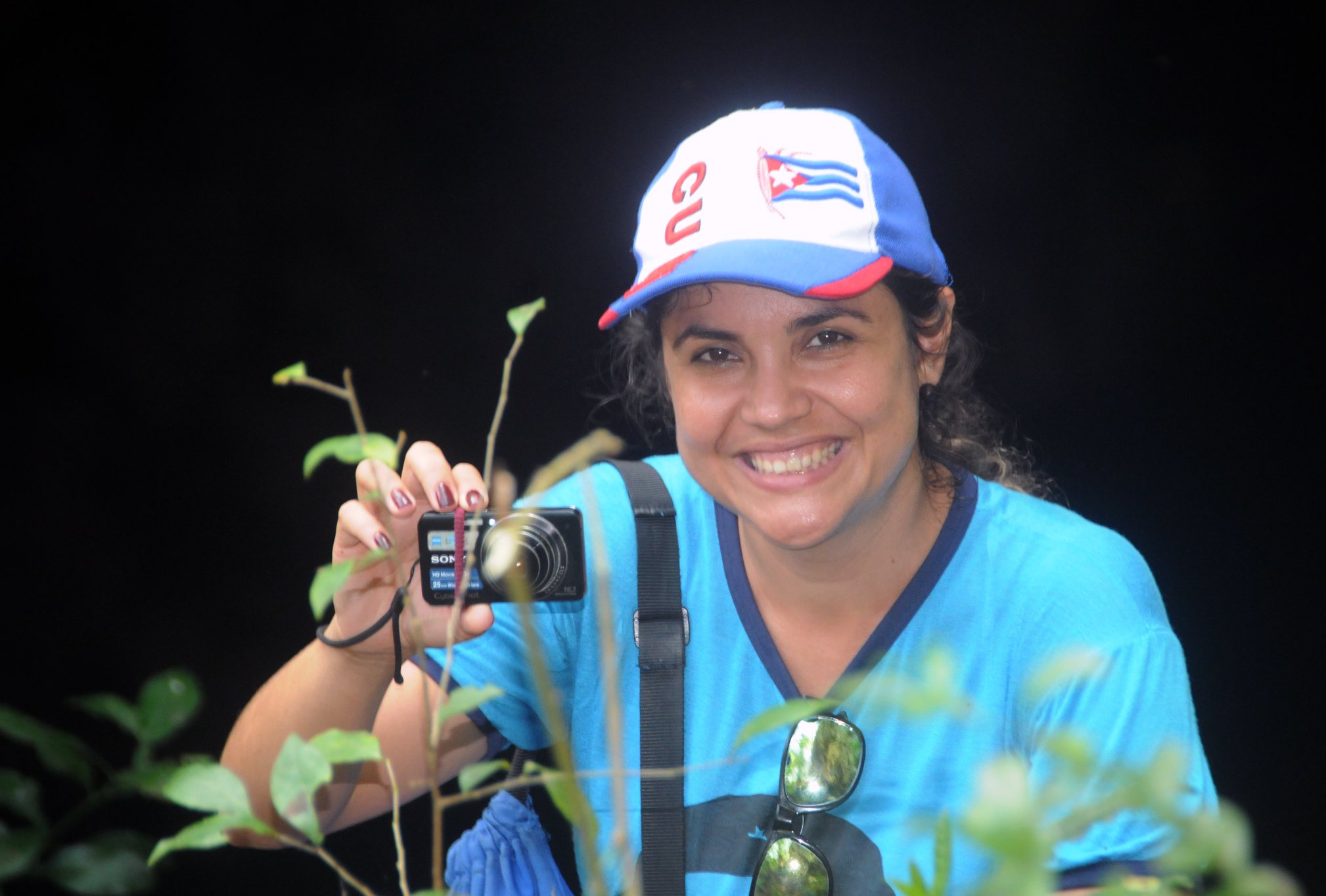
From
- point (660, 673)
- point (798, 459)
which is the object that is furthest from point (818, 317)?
point (660, 673)

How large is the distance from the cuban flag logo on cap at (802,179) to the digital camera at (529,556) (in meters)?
0.37

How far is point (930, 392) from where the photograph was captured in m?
1.40

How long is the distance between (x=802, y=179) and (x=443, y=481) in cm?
45

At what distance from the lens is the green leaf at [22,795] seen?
1.17ft

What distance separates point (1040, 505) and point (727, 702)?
414 millimetres

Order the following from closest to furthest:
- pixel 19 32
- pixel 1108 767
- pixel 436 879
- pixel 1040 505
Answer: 1. pixel 1108 767
2. pixel 436 879
3. pixel 1040 505
4. pixel 19 32

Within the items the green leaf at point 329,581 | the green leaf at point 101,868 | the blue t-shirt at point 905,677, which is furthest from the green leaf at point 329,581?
the blue t-shirt at point 905,677

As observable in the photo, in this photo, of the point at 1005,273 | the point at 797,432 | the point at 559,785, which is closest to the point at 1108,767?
the point at 559,785

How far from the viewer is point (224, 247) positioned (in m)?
1.76

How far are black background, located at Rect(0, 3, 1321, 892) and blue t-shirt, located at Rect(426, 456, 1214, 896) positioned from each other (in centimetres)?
57

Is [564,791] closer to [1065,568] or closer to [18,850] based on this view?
[18,850]

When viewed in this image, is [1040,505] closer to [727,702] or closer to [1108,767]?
[727,702]

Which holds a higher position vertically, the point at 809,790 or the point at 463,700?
the point at 463,700

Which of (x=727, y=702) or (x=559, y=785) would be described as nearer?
(x=559, y=785)
